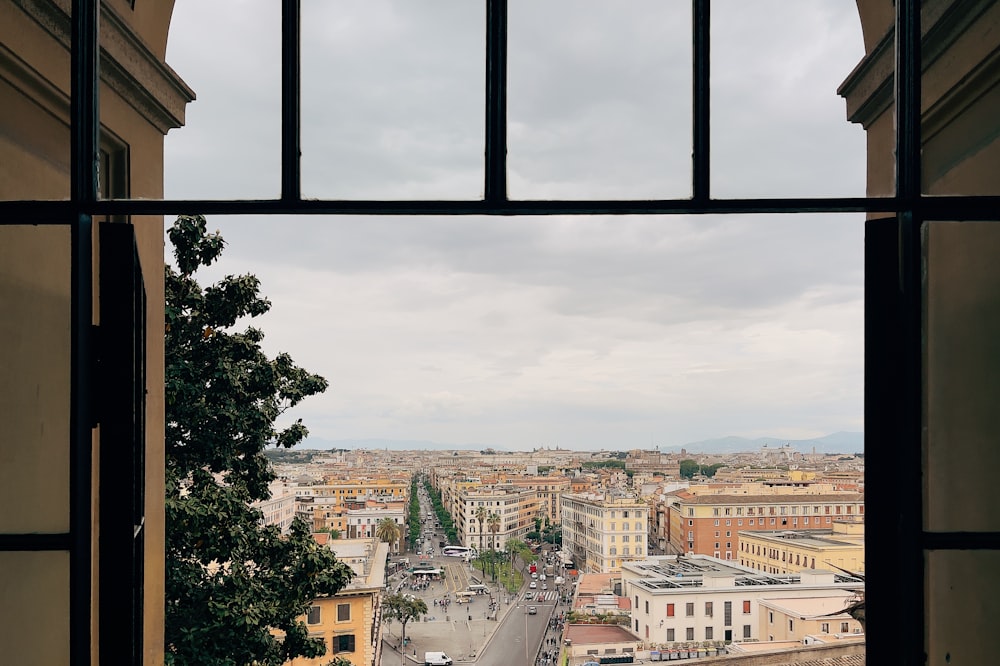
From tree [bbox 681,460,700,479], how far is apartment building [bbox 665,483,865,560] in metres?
0.34

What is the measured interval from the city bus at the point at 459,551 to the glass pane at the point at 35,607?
20482 mm

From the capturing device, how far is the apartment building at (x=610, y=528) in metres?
19.2

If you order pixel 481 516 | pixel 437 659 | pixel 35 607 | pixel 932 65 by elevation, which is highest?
pixel 932 65

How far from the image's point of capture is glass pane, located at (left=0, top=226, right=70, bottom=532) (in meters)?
1.59

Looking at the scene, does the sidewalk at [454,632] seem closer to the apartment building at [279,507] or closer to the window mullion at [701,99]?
the apartment building at [279,507]

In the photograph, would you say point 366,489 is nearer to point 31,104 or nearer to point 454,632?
point 454,632

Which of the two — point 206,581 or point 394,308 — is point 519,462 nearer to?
point 394,308

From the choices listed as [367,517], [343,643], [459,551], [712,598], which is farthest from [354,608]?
[459,551]

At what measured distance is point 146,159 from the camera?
7.76ft

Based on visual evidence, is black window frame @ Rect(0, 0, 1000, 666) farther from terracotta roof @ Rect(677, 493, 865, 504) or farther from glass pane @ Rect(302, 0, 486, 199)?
terracotta roof @ Rect(677, 493, 865, 504)

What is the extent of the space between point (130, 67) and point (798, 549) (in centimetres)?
1706

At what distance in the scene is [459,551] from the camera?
72.5 ft

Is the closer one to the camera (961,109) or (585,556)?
(961,109)

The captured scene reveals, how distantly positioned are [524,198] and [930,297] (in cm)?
88
